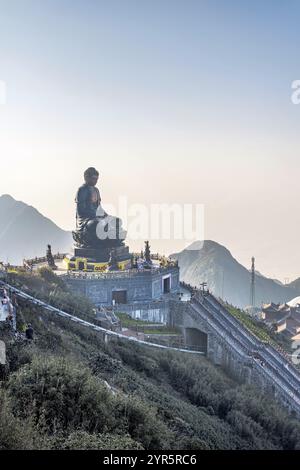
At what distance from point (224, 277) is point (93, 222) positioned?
255 ft

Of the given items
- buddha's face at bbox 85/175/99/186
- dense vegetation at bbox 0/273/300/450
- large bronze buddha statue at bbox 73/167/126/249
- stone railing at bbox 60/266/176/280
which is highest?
buddha's face at bbox 85/175/99/186

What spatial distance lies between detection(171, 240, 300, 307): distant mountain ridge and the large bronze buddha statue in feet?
209

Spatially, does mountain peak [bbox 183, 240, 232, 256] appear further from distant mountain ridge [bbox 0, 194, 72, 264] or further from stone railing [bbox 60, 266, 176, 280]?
stone railing [bbox 60, 266, 176, 280]

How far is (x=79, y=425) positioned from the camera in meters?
8.02

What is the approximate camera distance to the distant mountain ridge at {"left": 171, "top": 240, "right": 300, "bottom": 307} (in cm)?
9169

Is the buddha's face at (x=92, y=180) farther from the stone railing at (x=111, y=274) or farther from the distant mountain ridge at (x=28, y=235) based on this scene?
the distant mountain ridge at (x=28, y=235)

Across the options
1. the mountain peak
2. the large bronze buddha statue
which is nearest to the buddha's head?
the large bronze buddha statue

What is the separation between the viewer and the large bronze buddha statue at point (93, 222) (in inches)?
1109

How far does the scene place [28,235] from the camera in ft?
504

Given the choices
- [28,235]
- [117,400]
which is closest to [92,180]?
[117,400]

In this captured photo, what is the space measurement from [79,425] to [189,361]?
10.3 metres

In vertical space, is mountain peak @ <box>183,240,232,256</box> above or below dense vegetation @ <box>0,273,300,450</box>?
above
